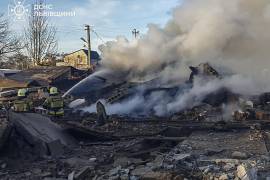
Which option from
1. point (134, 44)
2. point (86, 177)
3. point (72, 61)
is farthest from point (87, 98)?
point (72, 61)

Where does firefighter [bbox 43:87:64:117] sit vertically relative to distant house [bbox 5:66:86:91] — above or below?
below

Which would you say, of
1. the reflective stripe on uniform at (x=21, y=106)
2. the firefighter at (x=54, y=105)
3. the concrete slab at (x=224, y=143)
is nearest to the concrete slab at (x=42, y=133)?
the firefighter at (x=54, y=105)

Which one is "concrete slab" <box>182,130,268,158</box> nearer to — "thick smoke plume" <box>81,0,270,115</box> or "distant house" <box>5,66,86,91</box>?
"thick smoke plume" <box>81,0,270,115</box>

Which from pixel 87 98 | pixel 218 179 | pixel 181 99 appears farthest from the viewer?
pixel 87 98

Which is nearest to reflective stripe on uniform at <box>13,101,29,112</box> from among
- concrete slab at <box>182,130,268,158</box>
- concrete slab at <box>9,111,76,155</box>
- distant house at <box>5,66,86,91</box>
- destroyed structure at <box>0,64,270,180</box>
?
destroyed structure at <box>0,64,270,180</box>

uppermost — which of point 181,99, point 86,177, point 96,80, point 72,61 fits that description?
point 72,61

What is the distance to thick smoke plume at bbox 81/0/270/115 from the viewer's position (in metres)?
15.9

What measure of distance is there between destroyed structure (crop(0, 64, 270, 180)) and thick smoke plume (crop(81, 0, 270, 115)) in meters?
1.19

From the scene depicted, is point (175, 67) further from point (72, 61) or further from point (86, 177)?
point (72, 61)

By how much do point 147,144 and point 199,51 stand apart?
32.3 feet

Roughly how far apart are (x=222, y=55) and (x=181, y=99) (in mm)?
4605

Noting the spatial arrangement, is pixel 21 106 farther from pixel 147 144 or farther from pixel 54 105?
pixel 147 144

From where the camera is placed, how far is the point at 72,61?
Result: 54938 mm

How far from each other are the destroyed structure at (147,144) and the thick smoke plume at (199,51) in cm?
119
